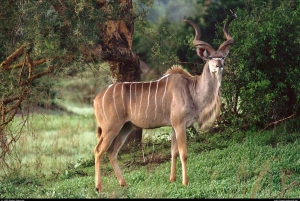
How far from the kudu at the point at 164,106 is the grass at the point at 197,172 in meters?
0.41

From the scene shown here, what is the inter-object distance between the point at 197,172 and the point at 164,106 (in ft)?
2.85

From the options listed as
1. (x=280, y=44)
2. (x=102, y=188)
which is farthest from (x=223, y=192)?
(x=280, y=44)

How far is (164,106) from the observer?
7648mm

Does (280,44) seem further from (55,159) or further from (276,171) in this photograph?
(55,159)

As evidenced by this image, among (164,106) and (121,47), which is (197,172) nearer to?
(164,106)

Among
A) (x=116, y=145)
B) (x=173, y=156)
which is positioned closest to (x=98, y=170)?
(x=116, y=145)

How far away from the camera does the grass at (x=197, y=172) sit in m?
6.38

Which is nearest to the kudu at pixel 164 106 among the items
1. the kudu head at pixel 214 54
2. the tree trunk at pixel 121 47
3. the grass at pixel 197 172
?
the kudu head at pixel 214 54

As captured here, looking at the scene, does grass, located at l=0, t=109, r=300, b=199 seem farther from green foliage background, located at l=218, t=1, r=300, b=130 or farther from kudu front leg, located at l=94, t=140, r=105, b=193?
green foliage background, located at l=218, t=1, r=300, b=130

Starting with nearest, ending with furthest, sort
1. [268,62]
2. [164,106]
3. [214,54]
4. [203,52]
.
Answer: [214,54] < [203,52] < [164,106] < [268,62]

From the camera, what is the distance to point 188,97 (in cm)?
757

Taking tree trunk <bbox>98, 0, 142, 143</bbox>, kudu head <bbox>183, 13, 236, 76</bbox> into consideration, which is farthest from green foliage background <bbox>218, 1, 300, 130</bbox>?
tree trunk <bbox>98, 0, 142, 143</bbox>

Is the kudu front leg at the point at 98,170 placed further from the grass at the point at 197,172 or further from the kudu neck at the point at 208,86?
the kudu neck at the point at 208,86

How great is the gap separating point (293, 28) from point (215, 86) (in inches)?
71.0
